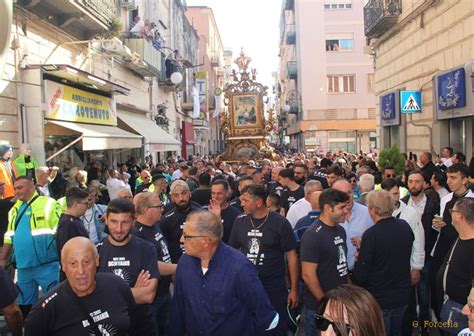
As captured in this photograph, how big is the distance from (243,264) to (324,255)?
98 centimetres

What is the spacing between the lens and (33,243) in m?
5.09

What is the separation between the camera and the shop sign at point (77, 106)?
11.0m

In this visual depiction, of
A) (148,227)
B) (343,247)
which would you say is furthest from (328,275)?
(148,227)

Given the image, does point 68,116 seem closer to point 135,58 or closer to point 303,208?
point 135,58

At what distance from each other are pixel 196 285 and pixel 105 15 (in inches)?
446

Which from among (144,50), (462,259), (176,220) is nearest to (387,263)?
(462,259)

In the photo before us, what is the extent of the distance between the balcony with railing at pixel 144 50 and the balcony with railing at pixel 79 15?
148 inches

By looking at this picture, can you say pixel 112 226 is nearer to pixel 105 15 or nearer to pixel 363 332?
pixel 363 332

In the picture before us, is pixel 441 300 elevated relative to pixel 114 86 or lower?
lower

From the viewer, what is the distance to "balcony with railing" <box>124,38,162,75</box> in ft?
60.7

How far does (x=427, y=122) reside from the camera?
45.6 ft

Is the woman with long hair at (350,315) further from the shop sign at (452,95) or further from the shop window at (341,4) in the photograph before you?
the shop window at (341,4)

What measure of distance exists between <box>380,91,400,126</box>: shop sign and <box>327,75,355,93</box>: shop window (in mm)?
20300

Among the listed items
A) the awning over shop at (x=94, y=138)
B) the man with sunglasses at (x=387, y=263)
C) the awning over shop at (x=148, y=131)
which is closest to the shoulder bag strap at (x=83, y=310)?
the man with sunglasses at (x=387, y=263)
